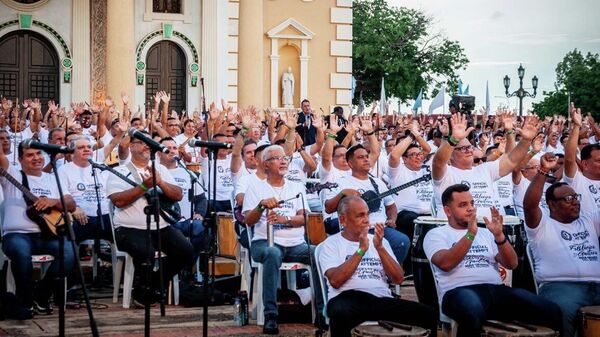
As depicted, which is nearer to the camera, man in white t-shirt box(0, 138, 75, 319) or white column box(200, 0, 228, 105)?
man in white t-shirt box(0, 138, 75, 319)

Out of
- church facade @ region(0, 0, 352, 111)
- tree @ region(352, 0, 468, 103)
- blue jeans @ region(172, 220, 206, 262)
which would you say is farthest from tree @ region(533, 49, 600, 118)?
blue jeans @ region(172, 220, 206, 262)

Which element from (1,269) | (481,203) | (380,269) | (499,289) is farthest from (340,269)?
(1,269)

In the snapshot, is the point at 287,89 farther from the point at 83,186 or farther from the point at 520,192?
the point at 83,186

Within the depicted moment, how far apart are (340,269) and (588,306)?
221cm

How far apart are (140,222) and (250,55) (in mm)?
16556

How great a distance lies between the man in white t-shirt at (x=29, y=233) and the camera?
11.1 metres

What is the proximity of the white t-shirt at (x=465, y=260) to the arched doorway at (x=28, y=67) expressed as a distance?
19505 millimetres

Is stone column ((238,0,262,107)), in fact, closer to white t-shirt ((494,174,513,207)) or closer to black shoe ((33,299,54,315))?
white t-shirt ((494,174,513,207))

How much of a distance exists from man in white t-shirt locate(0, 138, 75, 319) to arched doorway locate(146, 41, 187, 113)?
1693 cm

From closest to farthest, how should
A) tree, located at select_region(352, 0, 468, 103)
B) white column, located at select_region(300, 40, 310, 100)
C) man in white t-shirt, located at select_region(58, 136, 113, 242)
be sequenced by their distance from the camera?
man in white t-shirt, located at select_region(58, 136, 113, 242)
white column, located at select_region(300, 40, 310, 100)
tree, located at select_region(352, 0, 468, 103)

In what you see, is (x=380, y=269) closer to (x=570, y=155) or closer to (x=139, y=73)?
(x=570, y=155)

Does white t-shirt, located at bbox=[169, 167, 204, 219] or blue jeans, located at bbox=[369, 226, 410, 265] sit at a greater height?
white t-shirt, located at bbox=[169, 167, 204, 219]

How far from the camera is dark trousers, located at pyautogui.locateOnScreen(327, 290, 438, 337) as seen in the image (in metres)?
8.84

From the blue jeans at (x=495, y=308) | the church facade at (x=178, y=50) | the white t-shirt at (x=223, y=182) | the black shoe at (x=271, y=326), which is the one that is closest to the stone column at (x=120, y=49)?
the church facade at (x=178, y=50)
